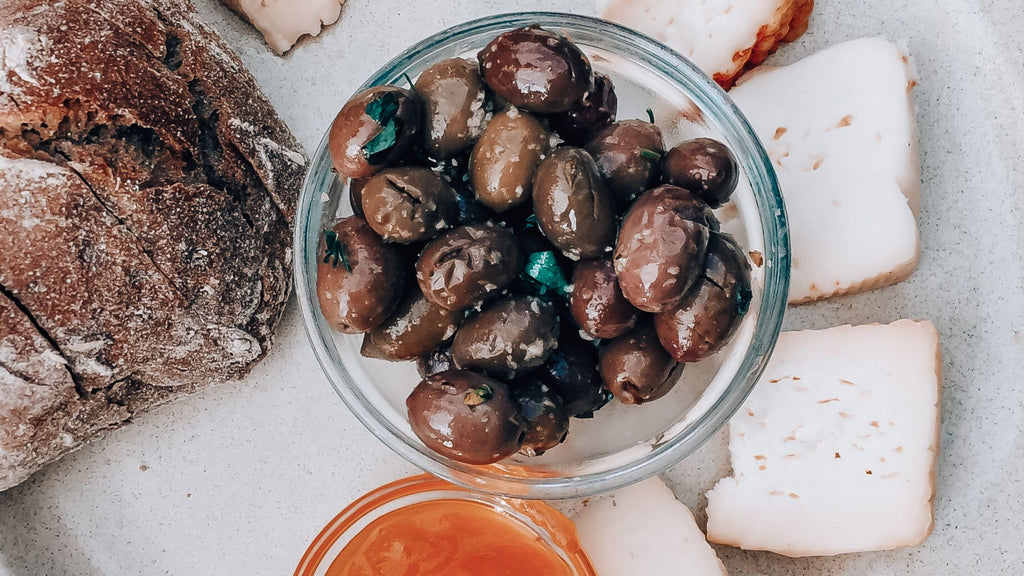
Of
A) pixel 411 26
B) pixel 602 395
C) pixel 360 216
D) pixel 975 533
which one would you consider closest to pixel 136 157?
pixel 360 216

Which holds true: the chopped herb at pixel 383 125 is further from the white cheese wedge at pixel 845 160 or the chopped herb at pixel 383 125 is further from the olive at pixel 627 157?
the white cheese wedge at pixel 845 160

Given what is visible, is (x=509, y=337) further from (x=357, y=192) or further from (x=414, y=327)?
(x=357, y=192)

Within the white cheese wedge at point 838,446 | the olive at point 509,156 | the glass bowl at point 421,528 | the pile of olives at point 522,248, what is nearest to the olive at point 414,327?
the pile of olives at point 522,248

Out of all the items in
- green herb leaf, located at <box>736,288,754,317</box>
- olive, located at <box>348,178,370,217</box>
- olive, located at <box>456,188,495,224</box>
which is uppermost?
olive, located at <box>348,178,370,217</box>

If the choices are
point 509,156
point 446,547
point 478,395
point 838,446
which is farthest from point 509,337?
point 838,446

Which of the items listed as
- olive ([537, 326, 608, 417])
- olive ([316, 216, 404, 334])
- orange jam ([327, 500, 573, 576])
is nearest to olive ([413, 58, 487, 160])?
olive ([316, 216, 404, 334])

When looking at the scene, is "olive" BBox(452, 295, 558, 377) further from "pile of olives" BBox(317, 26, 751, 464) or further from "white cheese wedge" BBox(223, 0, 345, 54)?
"white cheese wedge" BBox(223, 0, 345, 54)

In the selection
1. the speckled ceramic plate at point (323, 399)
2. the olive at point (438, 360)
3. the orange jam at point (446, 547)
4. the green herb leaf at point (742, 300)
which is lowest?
the orange jam at point (446, 547)
